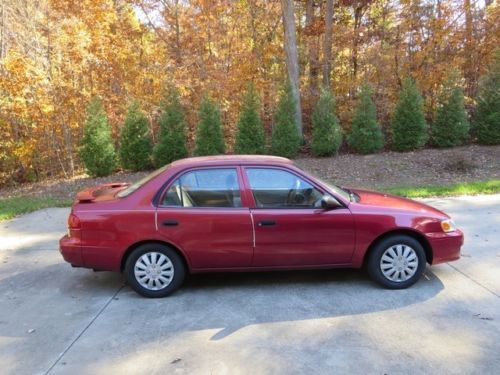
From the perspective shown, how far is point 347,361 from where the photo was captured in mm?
3354

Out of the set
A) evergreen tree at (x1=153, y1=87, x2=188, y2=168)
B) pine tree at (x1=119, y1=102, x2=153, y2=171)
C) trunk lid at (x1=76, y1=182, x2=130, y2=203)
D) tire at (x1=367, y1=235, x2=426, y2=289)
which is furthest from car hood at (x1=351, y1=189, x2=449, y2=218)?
pine tree at (x1=119, y1=102, x2=153, y2=171)

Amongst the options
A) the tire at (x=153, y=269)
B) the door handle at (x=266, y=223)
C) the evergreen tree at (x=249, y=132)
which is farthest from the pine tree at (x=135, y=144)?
the door handle at (x=266, y=223)

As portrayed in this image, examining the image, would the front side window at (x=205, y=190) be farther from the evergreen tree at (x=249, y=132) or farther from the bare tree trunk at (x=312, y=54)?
the bare tree trunk at (x=312, y=54)

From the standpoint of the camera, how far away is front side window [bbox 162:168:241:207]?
457 cm

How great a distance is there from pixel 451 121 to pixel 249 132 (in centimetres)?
621

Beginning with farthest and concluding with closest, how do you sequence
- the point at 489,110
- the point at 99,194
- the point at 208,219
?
the point at 489,110, the point at 99,194, the point at 208,219

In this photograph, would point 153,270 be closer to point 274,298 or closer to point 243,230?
point 243,230

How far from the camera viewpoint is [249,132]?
1338 centimetres

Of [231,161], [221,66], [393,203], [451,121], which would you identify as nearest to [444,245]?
[393,203]

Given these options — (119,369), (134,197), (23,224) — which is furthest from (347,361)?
(23,224)

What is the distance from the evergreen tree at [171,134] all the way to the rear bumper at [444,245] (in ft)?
31.1

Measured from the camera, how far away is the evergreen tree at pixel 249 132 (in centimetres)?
1336

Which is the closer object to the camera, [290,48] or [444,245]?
[444,245]

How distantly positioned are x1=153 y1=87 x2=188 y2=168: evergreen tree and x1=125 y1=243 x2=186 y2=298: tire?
342 inches
